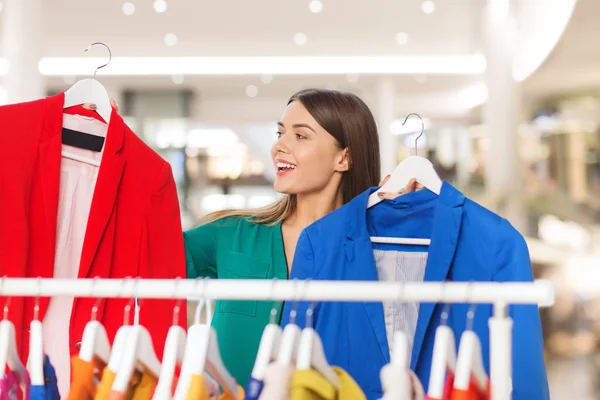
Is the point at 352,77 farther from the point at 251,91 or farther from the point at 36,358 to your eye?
the point at 36,358

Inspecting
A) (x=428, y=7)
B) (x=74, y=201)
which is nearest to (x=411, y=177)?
(x=74, y=201)

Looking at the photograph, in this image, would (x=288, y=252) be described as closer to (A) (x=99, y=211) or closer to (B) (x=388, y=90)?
(A) (x=99, y=211)

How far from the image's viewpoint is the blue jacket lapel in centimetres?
130

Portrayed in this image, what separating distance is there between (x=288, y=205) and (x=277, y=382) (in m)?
0.95

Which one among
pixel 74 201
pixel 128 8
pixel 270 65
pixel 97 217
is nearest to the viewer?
pixel 97 217

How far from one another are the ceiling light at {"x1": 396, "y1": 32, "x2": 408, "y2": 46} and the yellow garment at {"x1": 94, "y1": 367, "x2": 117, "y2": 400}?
25.2ft

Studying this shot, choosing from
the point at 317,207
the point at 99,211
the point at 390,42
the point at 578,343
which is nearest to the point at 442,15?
the point at 390,42

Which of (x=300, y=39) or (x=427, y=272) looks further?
(x=300, y=39)

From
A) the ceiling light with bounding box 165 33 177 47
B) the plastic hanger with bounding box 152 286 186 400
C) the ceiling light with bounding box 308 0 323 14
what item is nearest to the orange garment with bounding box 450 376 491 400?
the plastic hanger with bounding box 152 286 186 400

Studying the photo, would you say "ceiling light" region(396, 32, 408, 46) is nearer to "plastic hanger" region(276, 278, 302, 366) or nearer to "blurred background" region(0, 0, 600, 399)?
"blurred background" region(0, 0, 600, 399)

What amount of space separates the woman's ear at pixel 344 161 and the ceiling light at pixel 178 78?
25.3 ft

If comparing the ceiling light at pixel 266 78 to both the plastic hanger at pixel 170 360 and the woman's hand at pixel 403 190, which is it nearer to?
the woman's hand at pixel 403 190

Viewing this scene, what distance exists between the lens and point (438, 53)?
29.0 feet

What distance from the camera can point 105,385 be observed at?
3.15 feet
